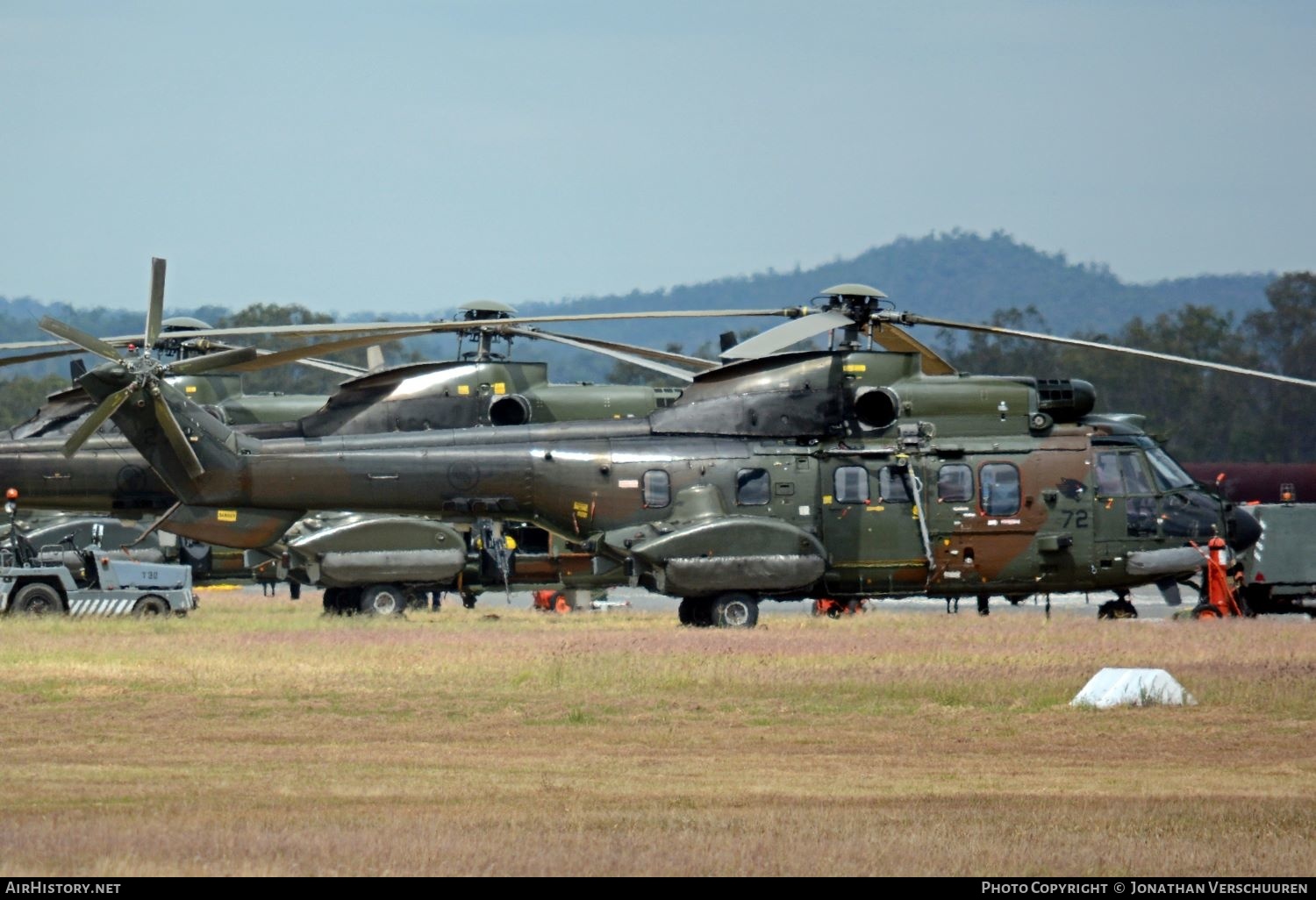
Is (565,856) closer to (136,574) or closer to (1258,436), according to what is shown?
(136,574)

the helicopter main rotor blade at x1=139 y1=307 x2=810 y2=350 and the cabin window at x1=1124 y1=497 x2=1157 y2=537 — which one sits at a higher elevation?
the helicopter main rotor blade at x1=139 y1=307 x2=810 y2=350

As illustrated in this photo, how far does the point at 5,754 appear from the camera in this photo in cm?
1353

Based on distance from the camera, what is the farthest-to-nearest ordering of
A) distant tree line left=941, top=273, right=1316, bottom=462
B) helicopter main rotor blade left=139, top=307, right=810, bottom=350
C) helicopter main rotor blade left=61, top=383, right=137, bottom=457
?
distant tree line left=941, top=273, right=1316, bottom=462, helicopter main rotor blade left=61, top=383, right=137, bottom=457, helicopter main rotor blade left=139, top=307, right=810, bottom=350

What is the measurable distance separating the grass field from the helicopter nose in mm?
2693

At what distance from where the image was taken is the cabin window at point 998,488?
24.8 m

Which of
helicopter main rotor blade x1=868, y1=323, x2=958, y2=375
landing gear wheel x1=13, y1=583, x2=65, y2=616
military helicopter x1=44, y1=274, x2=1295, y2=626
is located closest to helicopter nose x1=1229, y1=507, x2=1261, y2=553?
military helicopter x1=44, y1=274, x2=1295, y2=626

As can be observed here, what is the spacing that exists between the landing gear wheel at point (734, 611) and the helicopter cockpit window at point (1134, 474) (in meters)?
5.38

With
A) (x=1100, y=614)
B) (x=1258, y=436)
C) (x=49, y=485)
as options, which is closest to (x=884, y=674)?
(x=1100, y=614)

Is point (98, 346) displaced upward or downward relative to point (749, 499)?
upward

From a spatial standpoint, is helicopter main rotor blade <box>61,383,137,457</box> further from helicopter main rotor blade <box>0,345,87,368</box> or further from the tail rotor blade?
helicopter main rotor blade <box>0,345,87,368</box>

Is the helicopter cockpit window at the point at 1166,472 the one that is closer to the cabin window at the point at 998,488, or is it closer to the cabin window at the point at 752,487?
the cabin window at the point at 998,488

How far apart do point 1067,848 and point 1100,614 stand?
61.8 feet

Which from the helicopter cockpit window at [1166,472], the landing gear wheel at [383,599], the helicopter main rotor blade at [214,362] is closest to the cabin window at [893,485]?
the helicopter cockpit window at [1166,472]

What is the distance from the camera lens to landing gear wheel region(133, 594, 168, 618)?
95.9ft
